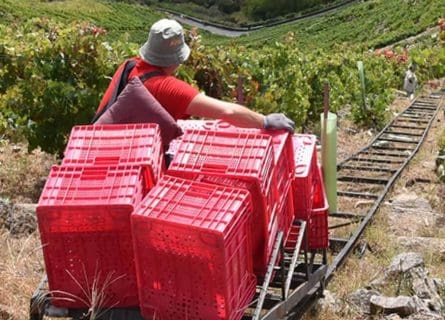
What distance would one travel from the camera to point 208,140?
13.2ft

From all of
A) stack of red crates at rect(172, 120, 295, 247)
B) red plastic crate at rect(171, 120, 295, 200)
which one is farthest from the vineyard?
red plastic crate at rect(171, 120, 295, 200)

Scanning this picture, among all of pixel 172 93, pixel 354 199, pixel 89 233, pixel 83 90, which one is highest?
pixel 172 93

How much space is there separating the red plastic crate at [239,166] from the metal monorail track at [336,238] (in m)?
0.19

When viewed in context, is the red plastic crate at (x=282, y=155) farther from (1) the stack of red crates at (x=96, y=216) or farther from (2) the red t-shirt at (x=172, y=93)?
(1) the stack of red crates at (x=96, y=216)

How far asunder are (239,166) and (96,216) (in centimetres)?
79

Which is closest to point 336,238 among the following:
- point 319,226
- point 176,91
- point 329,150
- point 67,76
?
point 329,150

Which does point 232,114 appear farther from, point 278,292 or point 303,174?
point 278,292

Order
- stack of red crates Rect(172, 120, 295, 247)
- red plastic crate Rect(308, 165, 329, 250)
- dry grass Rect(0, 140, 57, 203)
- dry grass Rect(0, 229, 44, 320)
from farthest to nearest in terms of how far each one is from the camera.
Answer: dry grass Rect(0, 140, 57, 203) < red plastic crate Rect(308, 165, 329, 250) < dry grass Rect(0, 229, 44, 320) < stack of red crates Rect(172, 120, 295, 247)

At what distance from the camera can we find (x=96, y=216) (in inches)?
144

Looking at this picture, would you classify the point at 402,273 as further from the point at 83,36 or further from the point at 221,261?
the point at 83,36

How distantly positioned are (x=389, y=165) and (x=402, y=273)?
5464mm

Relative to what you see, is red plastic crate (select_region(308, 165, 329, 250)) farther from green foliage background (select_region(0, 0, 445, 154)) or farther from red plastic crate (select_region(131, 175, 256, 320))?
red plastic crate (select_region(131, 175, 256, 320))

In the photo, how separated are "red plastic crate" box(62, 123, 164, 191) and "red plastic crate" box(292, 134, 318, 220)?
1.12m

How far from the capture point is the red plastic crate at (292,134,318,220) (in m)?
4.80
